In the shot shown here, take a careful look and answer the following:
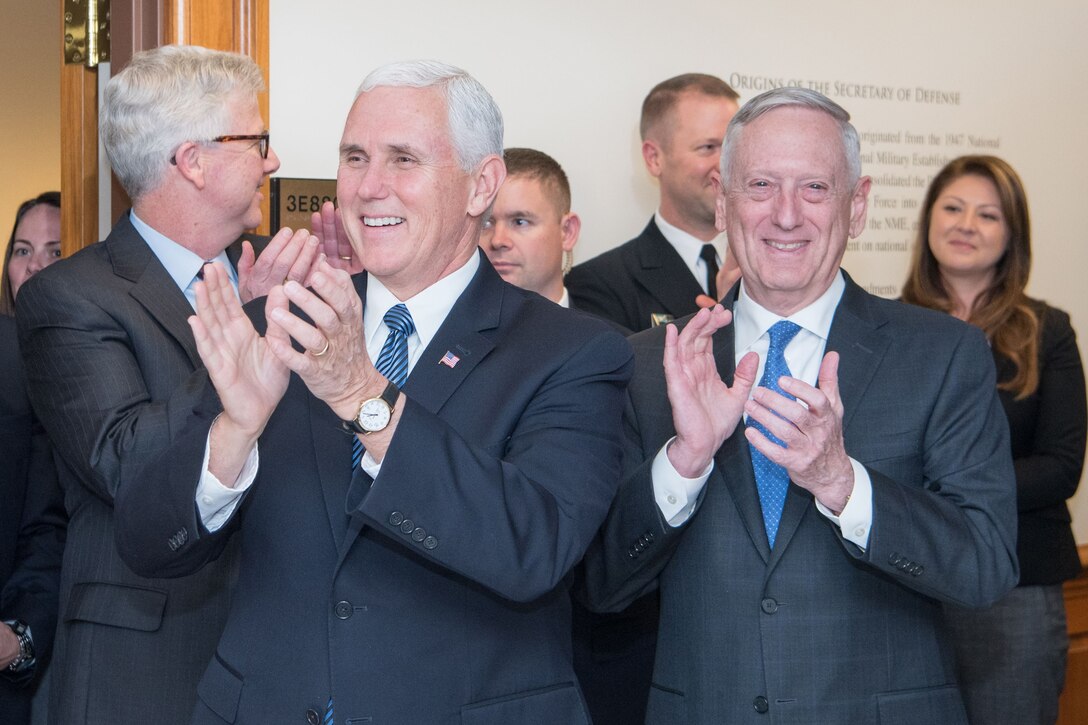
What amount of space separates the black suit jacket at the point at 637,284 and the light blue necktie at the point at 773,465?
4.44 ft

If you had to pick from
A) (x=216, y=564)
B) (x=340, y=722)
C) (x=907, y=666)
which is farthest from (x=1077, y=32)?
(x=340, y=722)

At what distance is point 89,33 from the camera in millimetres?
3398

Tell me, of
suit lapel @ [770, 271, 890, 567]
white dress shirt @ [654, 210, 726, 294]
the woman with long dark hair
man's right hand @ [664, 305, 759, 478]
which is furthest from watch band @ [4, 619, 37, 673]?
the woman with long dark hair

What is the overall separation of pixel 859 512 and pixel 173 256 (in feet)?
5.25

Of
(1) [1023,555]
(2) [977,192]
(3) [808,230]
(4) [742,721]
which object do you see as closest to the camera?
(4) [742,721]

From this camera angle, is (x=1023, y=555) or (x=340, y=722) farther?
(x=1023, y=555)

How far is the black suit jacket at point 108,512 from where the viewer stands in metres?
2.46

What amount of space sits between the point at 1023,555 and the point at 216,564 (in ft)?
7.32

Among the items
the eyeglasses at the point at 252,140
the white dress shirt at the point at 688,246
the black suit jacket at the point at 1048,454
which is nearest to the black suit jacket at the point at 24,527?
the eyeglasses at the point at 252,140

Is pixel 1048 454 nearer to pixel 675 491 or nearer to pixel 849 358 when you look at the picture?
pixel 849 358

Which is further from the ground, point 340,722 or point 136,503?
point 136,503

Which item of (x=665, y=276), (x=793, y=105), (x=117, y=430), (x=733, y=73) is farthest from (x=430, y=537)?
(x=733, y=73)

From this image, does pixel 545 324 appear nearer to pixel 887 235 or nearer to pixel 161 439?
pixel 161 439

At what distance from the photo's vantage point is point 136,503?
1.91 metres
